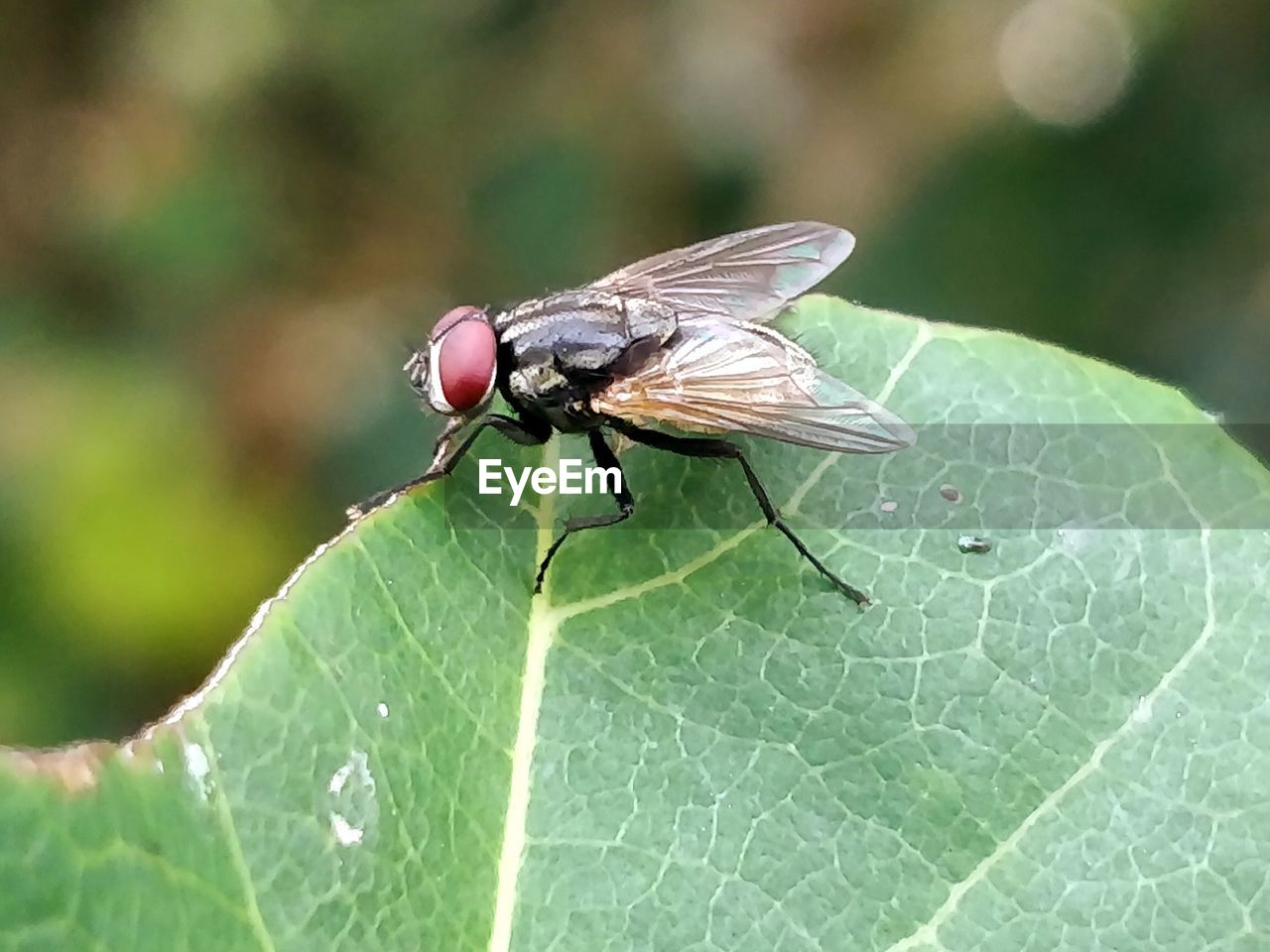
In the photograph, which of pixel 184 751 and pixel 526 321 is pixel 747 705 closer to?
pixel 184 751

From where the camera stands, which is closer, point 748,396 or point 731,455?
point 731,455

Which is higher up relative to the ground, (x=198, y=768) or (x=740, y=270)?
(x=198, y=768)

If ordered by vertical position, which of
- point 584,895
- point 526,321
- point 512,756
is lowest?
point 584,895

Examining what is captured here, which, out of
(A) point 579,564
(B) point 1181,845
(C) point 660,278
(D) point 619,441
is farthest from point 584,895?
(C) point 660,278

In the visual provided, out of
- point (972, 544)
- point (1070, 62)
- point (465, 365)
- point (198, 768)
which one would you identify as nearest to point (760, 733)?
point (972, 544)

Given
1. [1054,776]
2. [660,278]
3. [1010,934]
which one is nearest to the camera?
[1010,934]

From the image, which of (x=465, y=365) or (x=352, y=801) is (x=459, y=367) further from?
(x=352, y=801)

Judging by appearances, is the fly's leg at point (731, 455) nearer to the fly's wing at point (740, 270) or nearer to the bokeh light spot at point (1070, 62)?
the fly's wing at point (740, 270)
